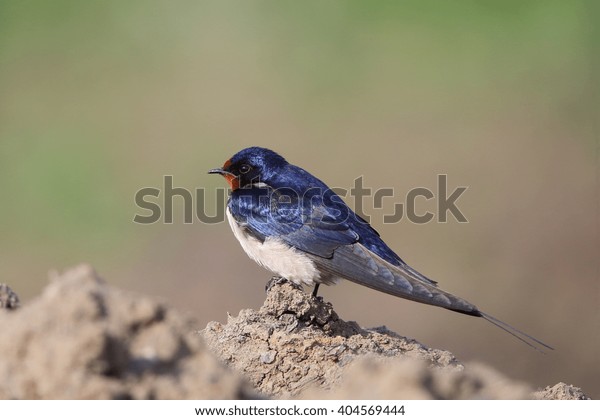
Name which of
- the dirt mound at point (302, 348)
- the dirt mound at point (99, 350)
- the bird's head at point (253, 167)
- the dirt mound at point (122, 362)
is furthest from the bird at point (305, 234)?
the dirt mound at point (99, 350)

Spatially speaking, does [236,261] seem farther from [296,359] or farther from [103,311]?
[103,311]

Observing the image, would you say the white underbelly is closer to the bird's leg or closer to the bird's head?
the bird's leg

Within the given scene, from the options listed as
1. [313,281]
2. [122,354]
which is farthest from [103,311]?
[313,281]

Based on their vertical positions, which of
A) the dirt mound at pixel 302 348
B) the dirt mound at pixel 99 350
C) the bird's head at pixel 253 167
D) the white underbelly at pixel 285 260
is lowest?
the dirt mound at pixel 302 348

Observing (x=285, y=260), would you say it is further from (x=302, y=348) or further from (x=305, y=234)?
(x=302, y=348)

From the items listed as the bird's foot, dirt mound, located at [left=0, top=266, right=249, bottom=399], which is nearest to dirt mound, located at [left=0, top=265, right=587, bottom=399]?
dirt mound, located at [left=0, top=266, right=249, bottom=399]

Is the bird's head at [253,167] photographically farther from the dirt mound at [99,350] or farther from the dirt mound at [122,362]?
the dirt mound at [99,350]

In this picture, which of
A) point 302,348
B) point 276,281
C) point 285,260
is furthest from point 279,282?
point 302,348
